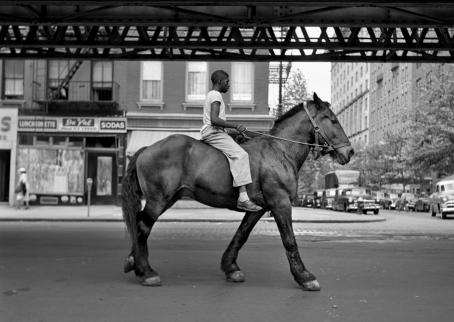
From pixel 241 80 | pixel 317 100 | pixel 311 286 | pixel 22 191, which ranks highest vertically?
pixel 241 80

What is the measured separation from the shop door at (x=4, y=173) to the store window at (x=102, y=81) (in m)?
6.48

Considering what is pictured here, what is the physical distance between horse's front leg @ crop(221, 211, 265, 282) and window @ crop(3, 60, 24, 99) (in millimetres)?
27790

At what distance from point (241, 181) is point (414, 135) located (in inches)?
1561

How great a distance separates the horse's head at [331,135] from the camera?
7.20 metres

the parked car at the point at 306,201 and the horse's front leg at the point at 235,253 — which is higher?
the horse's front leg at the point at 235,253

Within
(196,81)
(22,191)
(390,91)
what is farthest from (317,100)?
(390,91)

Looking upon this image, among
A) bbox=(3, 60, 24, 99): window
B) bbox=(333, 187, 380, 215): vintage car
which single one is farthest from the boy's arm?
bbox=(333, 187, 380, 215): vintage car

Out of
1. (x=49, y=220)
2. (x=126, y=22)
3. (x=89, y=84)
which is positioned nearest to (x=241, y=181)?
(x=126, y=22)

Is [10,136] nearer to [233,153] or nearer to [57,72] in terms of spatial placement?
[57,72]

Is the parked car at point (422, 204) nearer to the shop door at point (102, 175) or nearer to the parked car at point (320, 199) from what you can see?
the parked car at point (320, 199)

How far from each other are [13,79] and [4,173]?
5718 millimetres

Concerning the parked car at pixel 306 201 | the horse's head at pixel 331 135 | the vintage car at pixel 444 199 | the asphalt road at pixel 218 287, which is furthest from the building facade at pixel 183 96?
the parked car at pixel 306 201

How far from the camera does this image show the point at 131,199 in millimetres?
6789

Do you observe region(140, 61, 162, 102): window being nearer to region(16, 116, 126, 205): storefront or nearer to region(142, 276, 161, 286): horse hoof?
region(16, 116, 126, 205): storefront
